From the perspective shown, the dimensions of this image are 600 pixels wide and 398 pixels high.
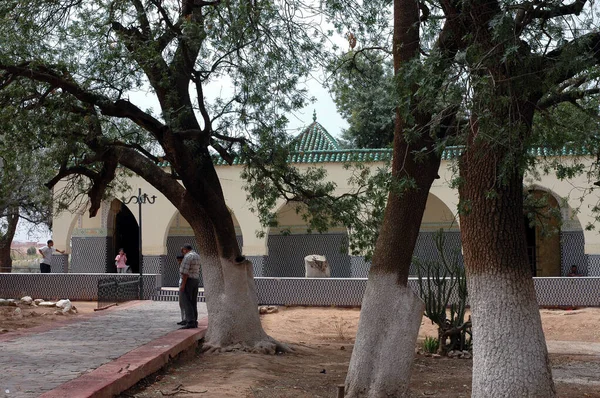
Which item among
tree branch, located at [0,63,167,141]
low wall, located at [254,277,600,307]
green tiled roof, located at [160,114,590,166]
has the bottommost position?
low wall, located at [254,277,600,307]

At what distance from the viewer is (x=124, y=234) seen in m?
27.7

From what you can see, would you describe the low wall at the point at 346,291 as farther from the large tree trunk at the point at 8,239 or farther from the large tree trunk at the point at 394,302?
the large tree trunk at the point at 8,239

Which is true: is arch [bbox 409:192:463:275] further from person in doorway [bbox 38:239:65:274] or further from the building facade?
person in doorway [bbox 38:239:65:274]

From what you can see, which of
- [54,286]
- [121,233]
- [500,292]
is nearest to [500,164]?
[500,292]

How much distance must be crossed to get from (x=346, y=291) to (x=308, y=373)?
32.1ft

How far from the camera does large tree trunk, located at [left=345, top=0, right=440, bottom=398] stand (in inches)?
334

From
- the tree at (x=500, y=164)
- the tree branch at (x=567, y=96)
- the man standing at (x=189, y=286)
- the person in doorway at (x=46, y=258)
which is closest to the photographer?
the tree at (x=500, y=164)

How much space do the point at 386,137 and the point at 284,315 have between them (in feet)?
38.6

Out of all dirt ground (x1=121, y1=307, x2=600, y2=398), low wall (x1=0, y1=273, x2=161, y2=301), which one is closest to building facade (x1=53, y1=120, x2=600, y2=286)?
low wall (x1=0, y1=273, x2=161, y2=301)

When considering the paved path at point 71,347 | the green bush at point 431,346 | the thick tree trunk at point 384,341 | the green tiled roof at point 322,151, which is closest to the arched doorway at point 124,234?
the green tiled roof at point 322,151

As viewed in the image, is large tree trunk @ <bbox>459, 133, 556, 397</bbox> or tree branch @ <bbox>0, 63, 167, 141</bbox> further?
tree branch @ <bbox>0, 63, 167, 141</bbox>

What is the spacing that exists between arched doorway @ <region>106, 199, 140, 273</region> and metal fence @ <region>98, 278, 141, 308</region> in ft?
19.0

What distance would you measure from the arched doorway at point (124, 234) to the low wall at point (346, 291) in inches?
304

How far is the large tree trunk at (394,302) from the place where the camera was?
8.48m
